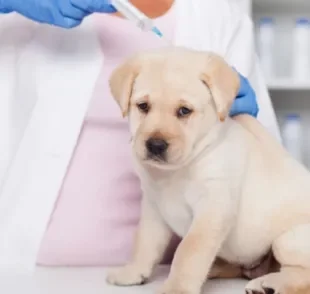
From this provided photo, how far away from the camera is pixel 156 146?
2.35 ft

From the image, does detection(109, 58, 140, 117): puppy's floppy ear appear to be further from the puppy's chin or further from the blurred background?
the blurred background

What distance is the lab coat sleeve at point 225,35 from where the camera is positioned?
1063 millimetres

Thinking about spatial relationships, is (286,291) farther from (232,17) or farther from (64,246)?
(232,17)

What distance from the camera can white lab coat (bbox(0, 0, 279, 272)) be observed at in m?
0.94

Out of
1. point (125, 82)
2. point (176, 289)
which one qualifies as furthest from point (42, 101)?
point (176, 289)

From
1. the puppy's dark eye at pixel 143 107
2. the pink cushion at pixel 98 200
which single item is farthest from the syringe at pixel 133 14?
the puppy's dark eye at pixel 143 107

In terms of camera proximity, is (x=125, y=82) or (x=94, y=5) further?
(x=94, y=5)

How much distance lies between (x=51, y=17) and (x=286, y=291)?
0.50 meters

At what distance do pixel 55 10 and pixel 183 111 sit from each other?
1.03ft

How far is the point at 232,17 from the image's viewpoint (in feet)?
3.71

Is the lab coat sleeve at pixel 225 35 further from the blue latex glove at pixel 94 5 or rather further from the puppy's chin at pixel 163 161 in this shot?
the puppy's chin at pixel 163 161

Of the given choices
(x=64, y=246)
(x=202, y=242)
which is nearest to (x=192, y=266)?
(x=202, y=242)

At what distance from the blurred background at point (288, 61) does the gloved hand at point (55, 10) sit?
74cm

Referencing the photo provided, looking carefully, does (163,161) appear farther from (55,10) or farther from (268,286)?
(55,10)
